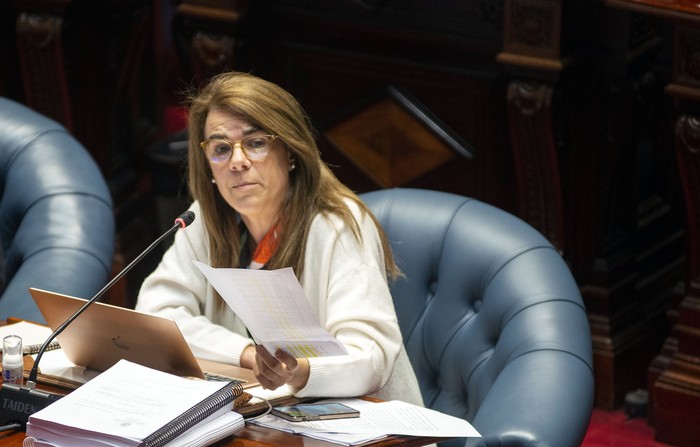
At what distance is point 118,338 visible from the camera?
2.40m

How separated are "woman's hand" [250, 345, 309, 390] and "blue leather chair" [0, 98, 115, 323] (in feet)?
2.90

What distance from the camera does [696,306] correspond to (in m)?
3.62

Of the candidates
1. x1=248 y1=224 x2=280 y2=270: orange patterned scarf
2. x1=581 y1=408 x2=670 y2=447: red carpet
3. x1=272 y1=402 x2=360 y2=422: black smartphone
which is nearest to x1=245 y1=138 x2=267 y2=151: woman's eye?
x1=248 y1=224 x2=280 y2=270: orange patterned scarf

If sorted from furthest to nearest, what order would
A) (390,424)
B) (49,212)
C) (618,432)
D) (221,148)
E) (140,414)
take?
(618,432) < (49,212) < (221,148) < (390,424) < (140,414)

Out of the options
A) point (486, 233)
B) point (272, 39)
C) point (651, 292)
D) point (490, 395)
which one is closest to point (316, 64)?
point (272, 39)

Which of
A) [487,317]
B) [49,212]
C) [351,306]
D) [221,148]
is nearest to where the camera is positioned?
[351,306]

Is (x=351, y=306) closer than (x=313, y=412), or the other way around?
(x=313, y=412)

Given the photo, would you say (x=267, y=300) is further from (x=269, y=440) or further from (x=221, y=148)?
(x=221, y=148)

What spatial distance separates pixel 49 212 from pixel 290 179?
855 mm

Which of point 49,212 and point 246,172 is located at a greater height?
point 246,172

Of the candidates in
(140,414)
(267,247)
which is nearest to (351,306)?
(267,247)

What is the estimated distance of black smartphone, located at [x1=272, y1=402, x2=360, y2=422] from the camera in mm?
2283

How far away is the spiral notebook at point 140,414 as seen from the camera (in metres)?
2.08

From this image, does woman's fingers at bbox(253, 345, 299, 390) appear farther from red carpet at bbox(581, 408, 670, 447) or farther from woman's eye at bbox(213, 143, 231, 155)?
red carpet at bbox(581, 408, 670, 447)
